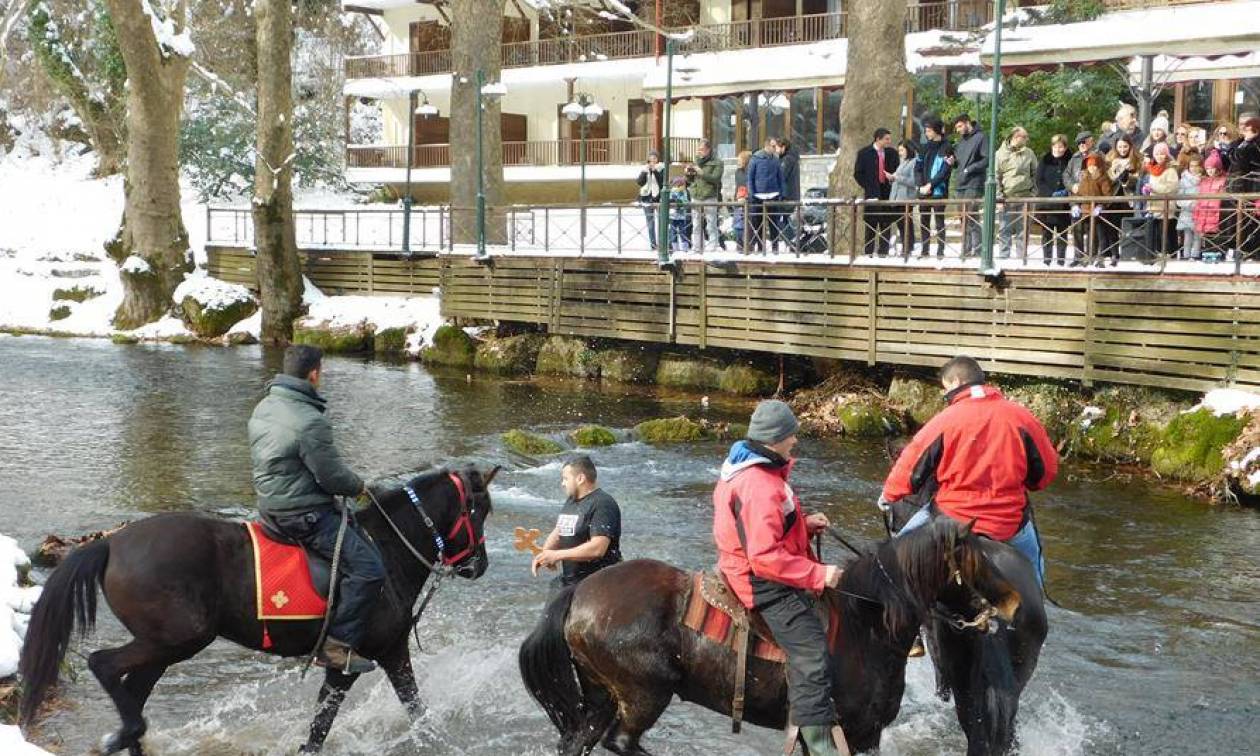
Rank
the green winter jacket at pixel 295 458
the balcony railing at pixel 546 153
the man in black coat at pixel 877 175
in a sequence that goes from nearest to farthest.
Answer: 1. the green winter jacket at pixel 295 458
2. the man in black coat at pixel 877 175
3. the balcony railing at pixel 546 153

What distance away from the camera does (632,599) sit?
6762mm

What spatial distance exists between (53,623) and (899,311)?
13999 millimetres

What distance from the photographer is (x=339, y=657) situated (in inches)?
302

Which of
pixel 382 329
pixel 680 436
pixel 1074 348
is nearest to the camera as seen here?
pixel 1074 348

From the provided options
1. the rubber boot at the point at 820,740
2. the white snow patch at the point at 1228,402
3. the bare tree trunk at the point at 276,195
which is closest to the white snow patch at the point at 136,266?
the bare tree trunk at the point at 276,195

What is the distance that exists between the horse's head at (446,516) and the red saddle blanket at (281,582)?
0.67 meters

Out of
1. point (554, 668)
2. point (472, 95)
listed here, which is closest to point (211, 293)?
point (472, 95)

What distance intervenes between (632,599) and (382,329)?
22.3m

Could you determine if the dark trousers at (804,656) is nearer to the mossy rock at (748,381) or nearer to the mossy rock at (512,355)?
the mossy rock at (748,381)

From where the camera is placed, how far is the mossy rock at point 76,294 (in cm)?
3267

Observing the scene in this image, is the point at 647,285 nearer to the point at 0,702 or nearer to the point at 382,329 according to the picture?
the point at 382,329

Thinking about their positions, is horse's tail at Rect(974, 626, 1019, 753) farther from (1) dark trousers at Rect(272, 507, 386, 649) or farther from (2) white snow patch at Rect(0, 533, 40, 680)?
Result: (2) white snow patch at Rect(0, 533, 40, 680)

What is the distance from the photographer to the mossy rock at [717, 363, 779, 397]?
2175 centimetres

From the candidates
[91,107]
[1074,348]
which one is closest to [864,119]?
[1074,348]
